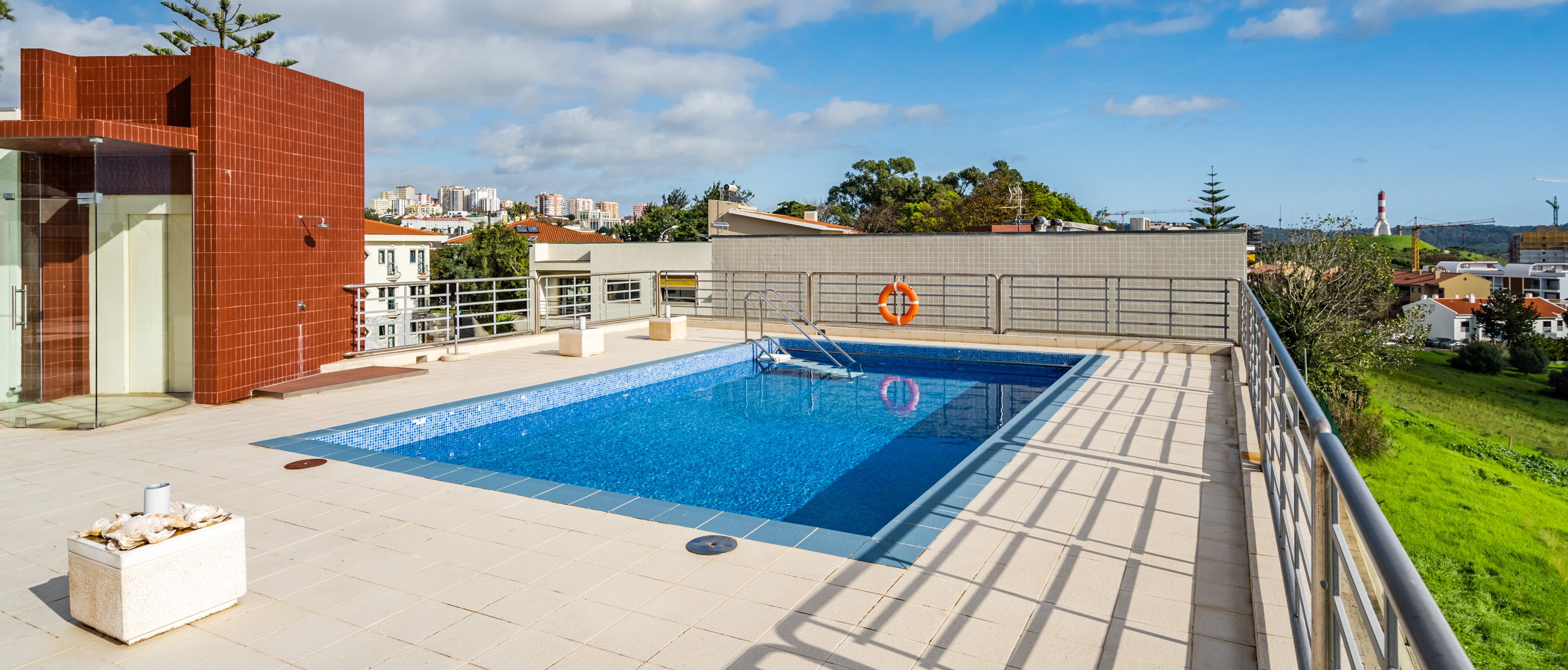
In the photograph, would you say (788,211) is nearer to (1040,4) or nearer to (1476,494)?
(1040,4)

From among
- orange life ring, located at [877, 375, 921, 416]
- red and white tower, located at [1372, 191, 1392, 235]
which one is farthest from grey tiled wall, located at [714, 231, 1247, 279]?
red and white tower, located at [1372, 191, 1392, 235]

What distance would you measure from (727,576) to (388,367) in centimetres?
575

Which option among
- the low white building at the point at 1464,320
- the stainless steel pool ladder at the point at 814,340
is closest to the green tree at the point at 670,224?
the stainless steel pool ladder at the point at 814,340

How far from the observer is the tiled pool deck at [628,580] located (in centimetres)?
235

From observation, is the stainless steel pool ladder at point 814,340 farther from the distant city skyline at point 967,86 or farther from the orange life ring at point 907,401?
the distant city skyline at point 967,86

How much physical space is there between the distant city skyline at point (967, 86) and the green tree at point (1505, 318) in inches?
420

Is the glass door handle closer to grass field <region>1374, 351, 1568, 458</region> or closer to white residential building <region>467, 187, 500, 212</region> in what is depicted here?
grass field <region>1374, 351, 1568, 458</region>

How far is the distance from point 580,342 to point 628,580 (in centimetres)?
601

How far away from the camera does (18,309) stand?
5.34 m

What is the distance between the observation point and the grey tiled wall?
38.1 ft

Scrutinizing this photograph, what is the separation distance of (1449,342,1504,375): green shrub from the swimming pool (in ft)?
149

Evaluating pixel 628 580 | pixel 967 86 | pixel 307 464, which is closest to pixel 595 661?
pixel 628 580

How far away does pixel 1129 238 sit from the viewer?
12.2 metres

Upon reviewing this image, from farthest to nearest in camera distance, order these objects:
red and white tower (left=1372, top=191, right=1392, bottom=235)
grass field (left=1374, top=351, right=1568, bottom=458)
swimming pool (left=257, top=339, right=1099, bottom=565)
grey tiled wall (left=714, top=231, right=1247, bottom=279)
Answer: red and white tower (left=1372, top=191, right=1392, bottom=235)
grass field (left=1374, top=351, right=1568, bottom=458)
grey tiled wall (left=714, top=231, right=1247, bottom=279)
swimming pool (left=257, top=339, right=1099, bottom=565)
